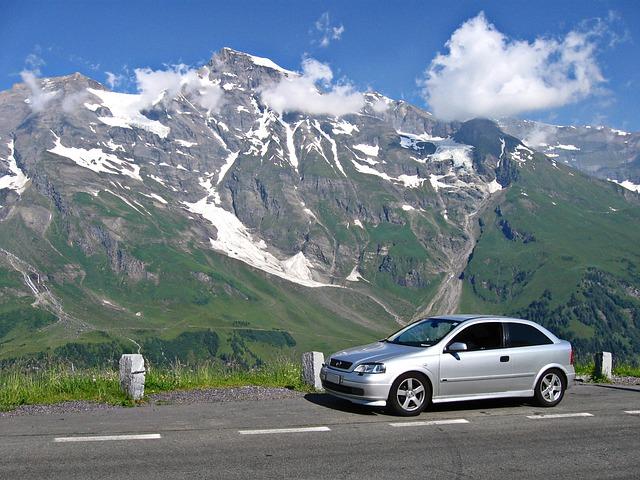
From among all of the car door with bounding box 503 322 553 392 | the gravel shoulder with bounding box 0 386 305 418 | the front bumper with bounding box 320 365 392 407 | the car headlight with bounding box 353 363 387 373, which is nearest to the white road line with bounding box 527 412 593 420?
the car door with bounding box 503 322 553 392

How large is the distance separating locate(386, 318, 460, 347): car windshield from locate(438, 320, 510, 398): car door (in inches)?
15.8

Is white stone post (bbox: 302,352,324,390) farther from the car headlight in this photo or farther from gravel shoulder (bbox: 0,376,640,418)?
the car headlight

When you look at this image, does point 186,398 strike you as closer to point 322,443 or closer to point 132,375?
point 132,375

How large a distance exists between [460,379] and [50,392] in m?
10.1

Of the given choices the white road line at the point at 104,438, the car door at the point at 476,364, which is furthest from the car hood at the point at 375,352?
the white road line at the point at 104,438

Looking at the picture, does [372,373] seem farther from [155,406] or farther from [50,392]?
[50,392]

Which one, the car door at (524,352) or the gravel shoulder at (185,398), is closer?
the gravel shoulder at (185,398)

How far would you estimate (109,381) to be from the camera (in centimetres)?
1678

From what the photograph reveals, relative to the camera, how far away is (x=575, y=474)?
9.89 m

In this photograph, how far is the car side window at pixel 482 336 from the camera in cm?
1487

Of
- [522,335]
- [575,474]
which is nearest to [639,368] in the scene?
[522,335]

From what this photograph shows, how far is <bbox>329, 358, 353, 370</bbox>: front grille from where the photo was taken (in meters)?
14.5

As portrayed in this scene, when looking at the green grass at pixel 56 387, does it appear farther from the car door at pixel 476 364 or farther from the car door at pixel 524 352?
the car door at pixel 524 352

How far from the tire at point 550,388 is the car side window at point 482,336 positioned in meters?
1.50
